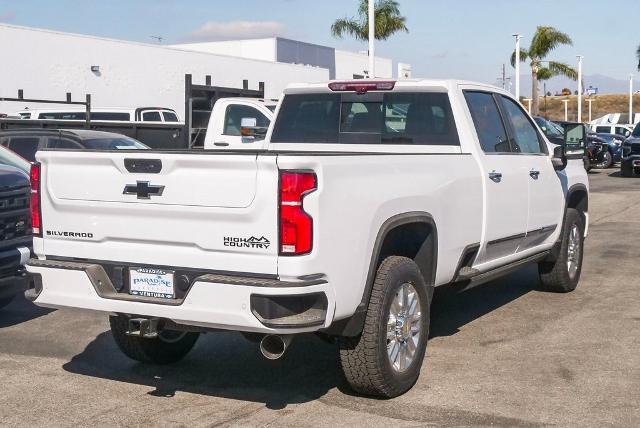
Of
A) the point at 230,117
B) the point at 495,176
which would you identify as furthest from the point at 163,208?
the point at 230,117

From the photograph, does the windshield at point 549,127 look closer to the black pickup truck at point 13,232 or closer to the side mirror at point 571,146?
the side mirror at point 571,146

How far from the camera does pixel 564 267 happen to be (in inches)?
355

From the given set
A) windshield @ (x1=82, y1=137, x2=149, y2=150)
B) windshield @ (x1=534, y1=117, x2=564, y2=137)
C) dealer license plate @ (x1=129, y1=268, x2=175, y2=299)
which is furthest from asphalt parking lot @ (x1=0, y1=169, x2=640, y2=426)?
windshield @ (x1=534, y1=117, x2=564, y2=137)

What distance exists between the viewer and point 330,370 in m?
6.55

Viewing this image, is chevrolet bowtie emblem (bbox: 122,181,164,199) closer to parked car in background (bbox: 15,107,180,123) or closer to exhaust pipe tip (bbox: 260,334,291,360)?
exhaust pipe tip (bbox: 260,334,291,360)

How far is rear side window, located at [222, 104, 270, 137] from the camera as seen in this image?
54.0 feet

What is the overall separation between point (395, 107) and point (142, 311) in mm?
2867

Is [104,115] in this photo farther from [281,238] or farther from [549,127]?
[281,238]

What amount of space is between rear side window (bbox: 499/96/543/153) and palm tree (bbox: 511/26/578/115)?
5004 cm

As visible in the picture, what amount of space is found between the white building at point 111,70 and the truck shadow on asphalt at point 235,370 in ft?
76.3

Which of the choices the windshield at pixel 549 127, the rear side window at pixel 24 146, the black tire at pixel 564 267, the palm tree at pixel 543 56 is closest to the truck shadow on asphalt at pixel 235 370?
the black tire at pixel 564 267

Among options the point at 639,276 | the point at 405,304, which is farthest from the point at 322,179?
the point at 639,276

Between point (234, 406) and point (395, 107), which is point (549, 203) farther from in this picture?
point (234, 406)

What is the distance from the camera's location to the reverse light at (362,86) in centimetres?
741
